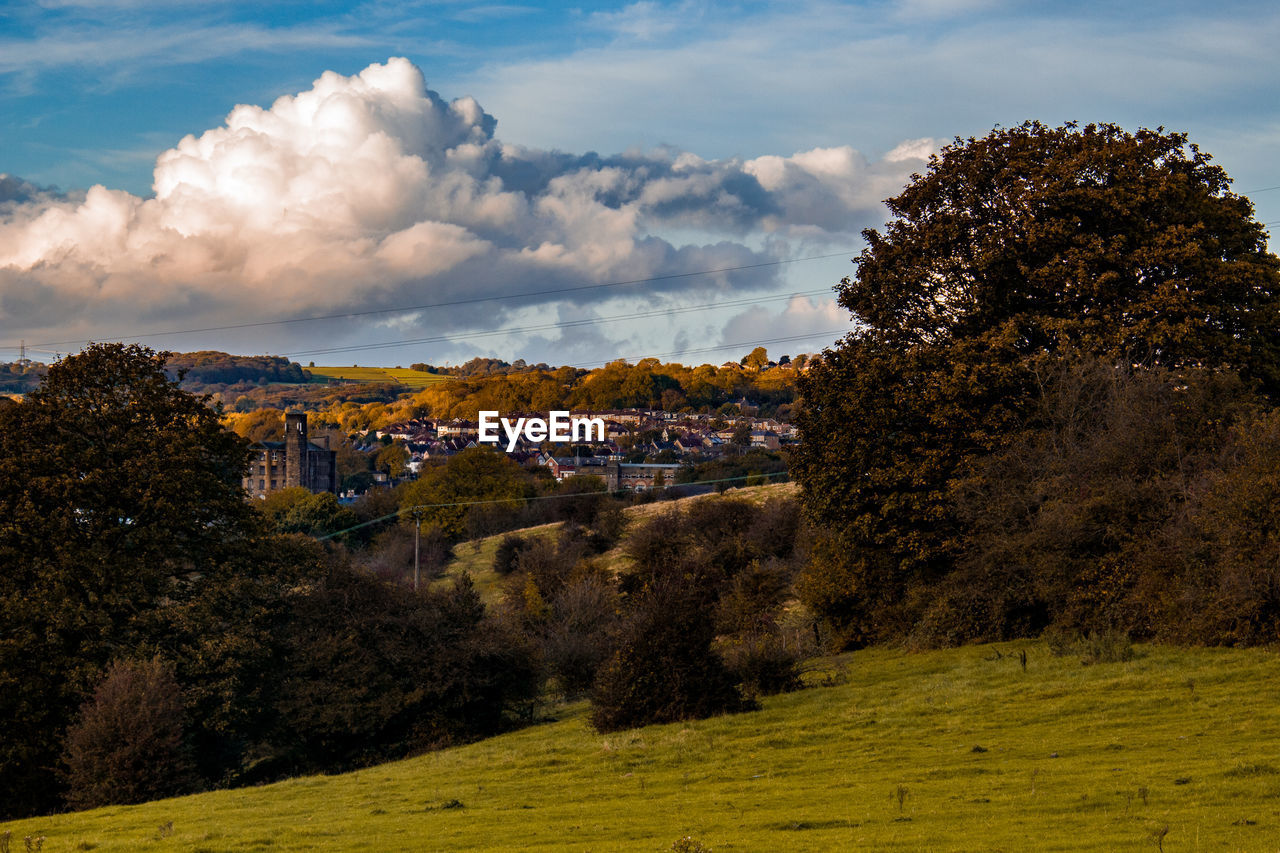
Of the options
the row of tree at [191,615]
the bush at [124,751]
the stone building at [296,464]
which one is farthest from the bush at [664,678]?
the stone building at [296,464]

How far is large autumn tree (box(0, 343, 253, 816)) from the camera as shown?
29406mm

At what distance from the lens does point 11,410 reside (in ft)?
107

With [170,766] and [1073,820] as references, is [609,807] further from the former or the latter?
[170,766]

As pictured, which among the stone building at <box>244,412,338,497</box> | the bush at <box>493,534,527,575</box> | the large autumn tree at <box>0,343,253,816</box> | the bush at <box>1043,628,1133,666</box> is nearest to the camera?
the bush at <box>1043,628,1133,666</box>

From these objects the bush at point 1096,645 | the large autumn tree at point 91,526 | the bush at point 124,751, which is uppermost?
the large autumn tree at point 91,526

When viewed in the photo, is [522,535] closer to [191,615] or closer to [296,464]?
[191,615]

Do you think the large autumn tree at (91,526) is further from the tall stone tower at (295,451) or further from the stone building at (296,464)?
the tall stone tower at (295,451)

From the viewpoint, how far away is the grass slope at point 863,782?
1288 centimetres

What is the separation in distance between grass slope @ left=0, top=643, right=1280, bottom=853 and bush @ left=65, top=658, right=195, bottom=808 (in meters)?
2.57

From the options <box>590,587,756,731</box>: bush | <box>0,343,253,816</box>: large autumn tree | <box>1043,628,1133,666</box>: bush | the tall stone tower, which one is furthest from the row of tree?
the tall stone tower

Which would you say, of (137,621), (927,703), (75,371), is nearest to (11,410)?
(75,371)

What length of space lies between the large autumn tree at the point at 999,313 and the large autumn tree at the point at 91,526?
63.0 feet

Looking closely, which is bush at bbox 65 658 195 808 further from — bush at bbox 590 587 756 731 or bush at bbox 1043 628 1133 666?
bush at bbox 1043 628 1133 666

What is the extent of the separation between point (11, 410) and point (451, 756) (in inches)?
668
